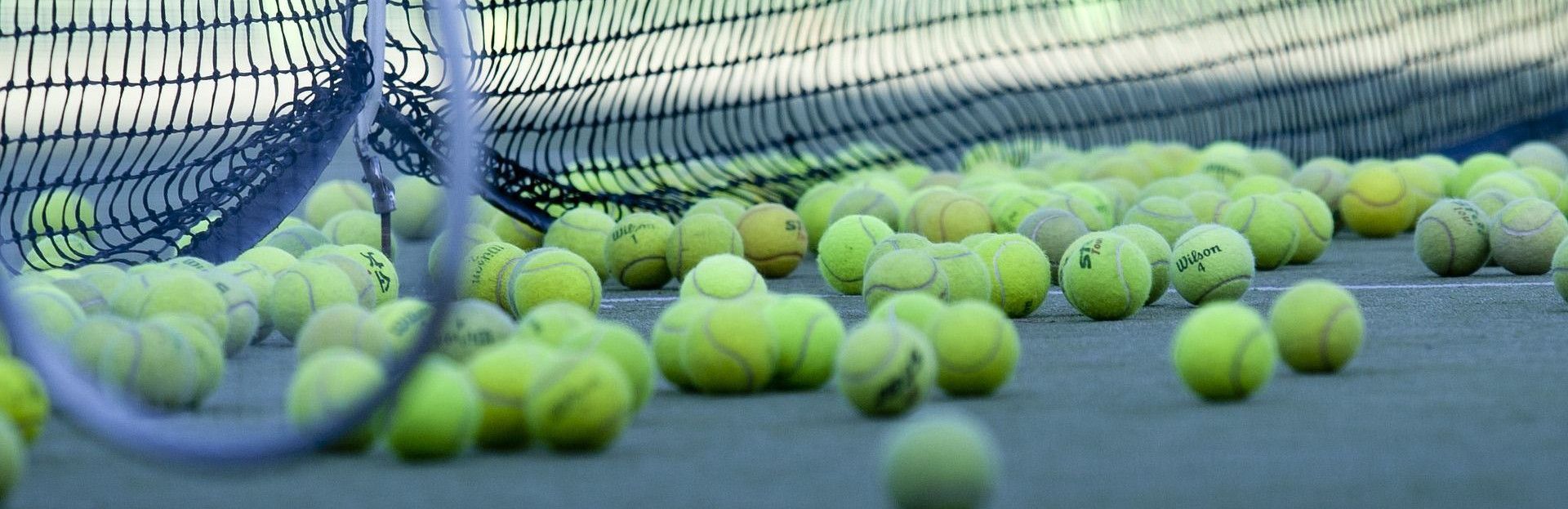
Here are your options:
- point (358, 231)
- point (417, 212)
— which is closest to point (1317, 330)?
point (358, 231)

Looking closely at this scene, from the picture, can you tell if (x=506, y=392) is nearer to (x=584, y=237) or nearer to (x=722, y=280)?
(x=722, y=280)

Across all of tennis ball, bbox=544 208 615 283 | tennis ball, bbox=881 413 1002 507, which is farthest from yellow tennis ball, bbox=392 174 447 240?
tennis ball, bbox=881 413 1002 507

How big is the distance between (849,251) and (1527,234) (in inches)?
71.4

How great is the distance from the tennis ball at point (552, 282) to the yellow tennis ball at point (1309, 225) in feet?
7.47

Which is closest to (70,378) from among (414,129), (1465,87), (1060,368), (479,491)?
(479,491)

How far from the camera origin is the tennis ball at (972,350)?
309cm

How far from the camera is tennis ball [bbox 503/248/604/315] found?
429cm

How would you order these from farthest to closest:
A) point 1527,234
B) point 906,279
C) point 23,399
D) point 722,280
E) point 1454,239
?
1. point 1454,239
2. point 1527,234
3. point 906,279
4. point 722,280
5. point 23,399

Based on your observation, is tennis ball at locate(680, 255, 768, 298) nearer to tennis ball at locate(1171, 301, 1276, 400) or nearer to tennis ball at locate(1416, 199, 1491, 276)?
tennis ball at locate(1171, 301, 1276, 400)

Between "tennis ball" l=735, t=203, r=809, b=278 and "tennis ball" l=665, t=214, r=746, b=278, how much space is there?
0.19 m

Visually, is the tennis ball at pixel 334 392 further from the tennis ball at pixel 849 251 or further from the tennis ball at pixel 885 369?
the tennis ball at pixel 849 251

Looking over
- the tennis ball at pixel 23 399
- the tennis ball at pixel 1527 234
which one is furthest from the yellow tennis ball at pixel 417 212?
the tennis ball at pixel 23 399

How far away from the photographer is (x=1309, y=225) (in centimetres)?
556

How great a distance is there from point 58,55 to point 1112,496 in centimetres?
1238
